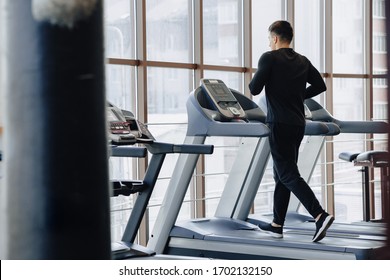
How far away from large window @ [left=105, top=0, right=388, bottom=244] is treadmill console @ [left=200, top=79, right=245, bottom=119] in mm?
1027

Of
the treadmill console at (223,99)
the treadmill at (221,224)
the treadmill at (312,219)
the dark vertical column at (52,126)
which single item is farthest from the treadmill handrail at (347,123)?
the dark vertical column at (52,126)

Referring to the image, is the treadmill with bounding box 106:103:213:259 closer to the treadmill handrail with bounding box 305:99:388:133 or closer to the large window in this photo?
the large window

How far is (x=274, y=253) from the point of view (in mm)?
4555

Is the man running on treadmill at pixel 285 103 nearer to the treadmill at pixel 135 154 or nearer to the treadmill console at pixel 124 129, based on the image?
the treadmill at pixel 135 154

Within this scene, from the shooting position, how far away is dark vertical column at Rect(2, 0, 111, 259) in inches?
36.9

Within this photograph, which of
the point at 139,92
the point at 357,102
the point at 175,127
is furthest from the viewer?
the point at 357,102

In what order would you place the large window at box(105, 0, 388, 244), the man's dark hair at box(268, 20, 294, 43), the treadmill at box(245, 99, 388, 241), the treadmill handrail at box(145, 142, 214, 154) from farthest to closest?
the large window at box(105, 0, 388, 244) < the treadmill at box(245, 99, 388, 241) < the man's dark hair at box(268, 20, 294, 43) < the treadmill handrail at box(145, 142, 214, 154)

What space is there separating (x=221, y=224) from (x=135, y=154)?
4.43 feet

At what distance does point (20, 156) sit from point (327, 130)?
12.9 feet

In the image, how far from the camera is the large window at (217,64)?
258 inches

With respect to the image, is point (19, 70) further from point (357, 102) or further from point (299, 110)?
point (357, 102)

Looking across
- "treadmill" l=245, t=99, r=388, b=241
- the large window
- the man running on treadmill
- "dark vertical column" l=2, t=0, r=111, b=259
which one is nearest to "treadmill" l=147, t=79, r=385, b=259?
the man running on treadmill
